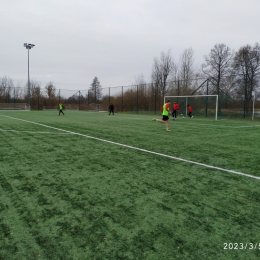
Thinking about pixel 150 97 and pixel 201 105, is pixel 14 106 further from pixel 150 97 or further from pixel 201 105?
pixel 201 105

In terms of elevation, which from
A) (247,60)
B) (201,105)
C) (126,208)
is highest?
(247,60)

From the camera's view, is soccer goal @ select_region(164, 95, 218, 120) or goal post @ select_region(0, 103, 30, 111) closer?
soccer goal @ select_region(164, 95, 218, 120)

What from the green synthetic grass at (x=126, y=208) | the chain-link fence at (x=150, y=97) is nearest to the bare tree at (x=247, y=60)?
the chain-link fence at (x=150, y=97)

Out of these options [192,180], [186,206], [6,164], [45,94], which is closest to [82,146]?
[6,164]

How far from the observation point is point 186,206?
323cm

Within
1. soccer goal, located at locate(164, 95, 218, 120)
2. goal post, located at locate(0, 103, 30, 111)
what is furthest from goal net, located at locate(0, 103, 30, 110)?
soccer goal, located at locate(164, 95, 218, 120)

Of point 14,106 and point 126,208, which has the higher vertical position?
point 14,106

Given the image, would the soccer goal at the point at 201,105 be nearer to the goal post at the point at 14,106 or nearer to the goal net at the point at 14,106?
the goal post at the point at 14,106

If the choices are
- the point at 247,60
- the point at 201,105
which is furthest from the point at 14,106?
the point at 247,60

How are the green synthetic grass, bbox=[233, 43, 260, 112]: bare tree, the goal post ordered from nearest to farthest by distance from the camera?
the green synthetic grass
bbox=[233, 43, 260, 112]: bare tree
the goal post

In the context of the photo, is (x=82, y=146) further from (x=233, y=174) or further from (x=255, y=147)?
(x=255, y=147)

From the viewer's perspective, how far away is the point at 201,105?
2481cm

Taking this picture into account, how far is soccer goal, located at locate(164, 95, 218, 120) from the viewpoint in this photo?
23.4 metres

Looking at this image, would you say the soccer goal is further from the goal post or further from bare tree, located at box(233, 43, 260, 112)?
the goal post
